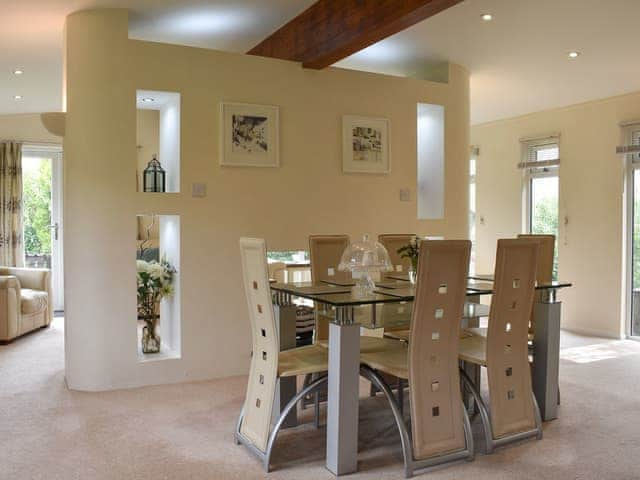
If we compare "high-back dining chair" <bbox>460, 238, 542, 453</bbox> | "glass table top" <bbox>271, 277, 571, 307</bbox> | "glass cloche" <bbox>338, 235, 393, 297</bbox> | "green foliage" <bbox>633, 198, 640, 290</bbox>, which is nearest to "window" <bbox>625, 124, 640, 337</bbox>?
"green foliage" <bbox>633, 198, 640, 290</bbox>

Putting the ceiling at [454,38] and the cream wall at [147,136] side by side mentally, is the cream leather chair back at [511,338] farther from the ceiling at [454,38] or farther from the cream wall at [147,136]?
the cream wall at [147,136]

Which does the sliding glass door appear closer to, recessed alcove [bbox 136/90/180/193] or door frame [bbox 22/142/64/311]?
recessed alcove [bbox 136/90/180/193]

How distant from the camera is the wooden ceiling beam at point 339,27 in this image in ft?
12.0

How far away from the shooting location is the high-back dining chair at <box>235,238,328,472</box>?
118 inches

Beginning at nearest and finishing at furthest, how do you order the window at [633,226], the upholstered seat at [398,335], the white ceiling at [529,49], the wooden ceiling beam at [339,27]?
the wooden ceiling beam at [339,27] → the upholstered seat at [398,335] → the white ceiling at [529,49] → the window at [633,226]

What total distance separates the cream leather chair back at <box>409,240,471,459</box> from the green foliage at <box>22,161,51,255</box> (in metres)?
6.47

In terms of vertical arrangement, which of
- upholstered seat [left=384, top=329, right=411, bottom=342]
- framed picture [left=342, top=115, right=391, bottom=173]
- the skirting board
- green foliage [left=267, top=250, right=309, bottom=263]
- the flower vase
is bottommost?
the skirting board

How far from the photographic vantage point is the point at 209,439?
3.40m

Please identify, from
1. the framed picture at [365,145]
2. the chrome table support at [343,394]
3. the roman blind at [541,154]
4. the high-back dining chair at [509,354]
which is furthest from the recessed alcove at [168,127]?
the roman blind at [541,154]

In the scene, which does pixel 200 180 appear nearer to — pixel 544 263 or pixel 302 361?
pixel 302 361

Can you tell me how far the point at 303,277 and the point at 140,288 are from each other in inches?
87.2

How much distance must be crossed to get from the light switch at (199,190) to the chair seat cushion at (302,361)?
5.48 ft

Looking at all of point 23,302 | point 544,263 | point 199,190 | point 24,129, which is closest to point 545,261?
point 544,263

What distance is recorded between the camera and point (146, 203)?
452 cm
